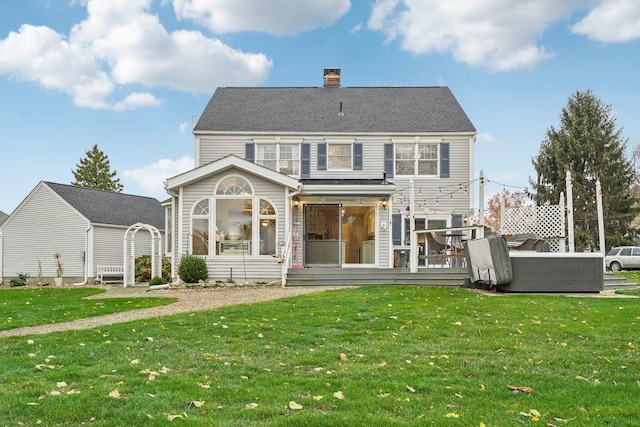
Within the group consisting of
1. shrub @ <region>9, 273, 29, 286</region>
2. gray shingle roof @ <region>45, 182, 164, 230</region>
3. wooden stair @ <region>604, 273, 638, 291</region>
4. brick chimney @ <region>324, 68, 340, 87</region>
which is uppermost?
brick chimney @ <region>324, 68, 340, 87</region>

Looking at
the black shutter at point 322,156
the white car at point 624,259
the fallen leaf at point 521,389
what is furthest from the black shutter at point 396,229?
the white car at point 624,259

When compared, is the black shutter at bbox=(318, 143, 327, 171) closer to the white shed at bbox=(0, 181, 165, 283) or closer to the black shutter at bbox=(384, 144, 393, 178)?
the black shutter at bbox=(384, 144, 393, 178)

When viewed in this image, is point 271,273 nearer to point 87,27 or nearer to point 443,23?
point 443,23

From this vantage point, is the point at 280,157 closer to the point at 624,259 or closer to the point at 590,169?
the point at 624,259

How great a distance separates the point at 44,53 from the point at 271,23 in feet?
31.0

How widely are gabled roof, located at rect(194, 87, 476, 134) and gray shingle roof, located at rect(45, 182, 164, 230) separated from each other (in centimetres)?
679

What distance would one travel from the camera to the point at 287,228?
15.8 meters

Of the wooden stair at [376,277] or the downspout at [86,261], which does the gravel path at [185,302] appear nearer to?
the wooden stair at [376,277]

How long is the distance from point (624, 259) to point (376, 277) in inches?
769

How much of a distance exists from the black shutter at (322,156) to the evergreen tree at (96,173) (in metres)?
35.9

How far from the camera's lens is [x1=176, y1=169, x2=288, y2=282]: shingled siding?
15539mm

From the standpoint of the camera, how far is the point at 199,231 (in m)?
15.8

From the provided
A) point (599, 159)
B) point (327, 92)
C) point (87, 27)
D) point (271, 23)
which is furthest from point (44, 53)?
point (599, 159)

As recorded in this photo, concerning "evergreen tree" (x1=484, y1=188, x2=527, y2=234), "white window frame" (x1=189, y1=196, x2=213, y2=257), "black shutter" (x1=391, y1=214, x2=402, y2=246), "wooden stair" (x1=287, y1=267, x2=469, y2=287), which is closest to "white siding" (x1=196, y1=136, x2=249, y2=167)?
"white window frame" (x1=189, y1=196, x2=213, y2=257)
